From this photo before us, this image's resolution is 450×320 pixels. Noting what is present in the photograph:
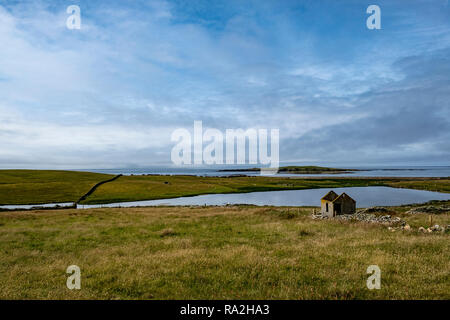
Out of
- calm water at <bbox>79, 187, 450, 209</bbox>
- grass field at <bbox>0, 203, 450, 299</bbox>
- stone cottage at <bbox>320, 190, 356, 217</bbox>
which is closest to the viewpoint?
grass field at <bbox>0, 203, 450, 299</bbox>

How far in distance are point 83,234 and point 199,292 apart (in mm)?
15957

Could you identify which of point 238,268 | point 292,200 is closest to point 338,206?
point 238,268

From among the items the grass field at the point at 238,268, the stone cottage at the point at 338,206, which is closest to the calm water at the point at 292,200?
the stone cottage at the point at 338,206

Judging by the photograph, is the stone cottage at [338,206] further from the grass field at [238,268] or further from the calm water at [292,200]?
the calm water at [292,200]

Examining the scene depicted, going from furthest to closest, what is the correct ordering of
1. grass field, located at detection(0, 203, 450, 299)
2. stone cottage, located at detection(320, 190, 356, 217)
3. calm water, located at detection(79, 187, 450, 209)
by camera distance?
calm water, located at detection(79, 187, 450, 209), stone cottage, located at detection(320, 190, 356, 217), grass field, located at detection(0, 203, 450, 299)

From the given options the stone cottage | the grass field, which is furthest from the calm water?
the grass field

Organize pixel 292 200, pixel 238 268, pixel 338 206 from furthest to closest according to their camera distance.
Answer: pixel 292 200 < pixel 338 206 < pixel 238 268

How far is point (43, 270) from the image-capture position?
10922mm

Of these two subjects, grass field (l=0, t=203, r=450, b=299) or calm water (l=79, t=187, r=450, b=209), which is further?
calm water (l=79, t=187, r=450, b=209)

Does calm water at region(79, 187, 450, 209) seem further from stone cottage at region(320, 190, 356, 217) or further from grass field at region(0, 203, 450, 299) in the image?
grass field at region(0, 203, 450, 299)

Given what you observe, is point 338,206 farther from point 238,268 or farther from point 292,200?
point 292,200

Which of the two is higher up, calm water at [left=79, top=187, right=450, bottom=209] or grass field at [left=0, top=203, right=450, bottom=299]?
grass field at [left=0, top=203, right=450, bottom=299]
